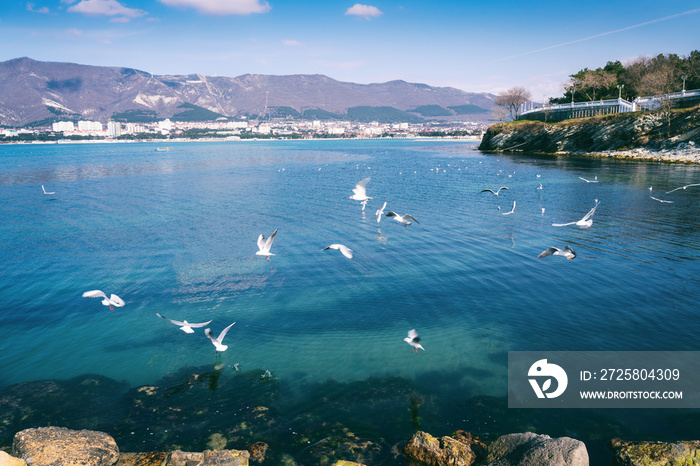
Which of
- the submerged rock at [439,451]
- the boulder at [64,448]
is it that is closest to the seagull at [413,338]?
the submerged rock at [439,451]

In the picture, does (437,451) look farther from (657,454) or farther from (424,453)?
(657,454)

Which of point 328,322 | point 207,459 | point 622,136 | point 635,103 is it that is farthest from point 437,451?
point 635,103

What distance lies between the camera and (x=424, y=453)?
7191mm

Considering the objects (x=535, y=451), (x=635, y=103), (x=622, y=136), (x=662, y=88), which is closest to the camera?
(x=535, y=451)

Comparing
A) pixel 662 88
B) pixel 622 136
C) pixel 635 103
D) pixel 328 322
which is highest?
pixel 662 88

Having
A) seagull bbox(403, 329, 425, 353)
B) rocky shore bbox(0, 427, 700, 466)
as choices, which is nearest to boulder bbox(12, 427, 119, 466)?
rocky shore bbox(0, 427, 700, 466)

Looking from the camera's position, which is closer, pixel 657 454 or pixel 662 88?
pixel 657 454

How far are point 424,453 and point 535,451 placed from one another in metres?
1.85

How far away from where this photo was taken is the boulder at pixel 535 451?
6.54 metres

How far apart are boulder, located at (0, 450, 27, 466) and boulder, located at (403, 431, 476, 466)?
6370 millimetres

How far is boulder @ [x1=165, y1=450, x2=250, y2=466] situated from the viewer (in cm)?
673

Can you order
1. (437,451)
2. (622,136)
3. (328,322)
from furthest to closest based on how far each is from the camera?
(622,136)
(328,322)
(437,451)

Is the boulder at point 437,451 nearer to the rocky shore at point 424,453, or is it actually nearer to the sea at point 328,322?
the rocky shore at point 424,453

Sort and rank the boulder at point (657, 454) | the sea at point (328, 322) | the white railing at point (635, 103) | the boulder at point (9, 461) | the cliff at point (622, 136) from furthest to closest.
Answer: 1. the white railing at point (635, 103)
2. the cliff at point (622, 136)
3. the sea at point (328, 322)
4. the boulder at point (657, 454)
5. the boulder at point (9, 461)
